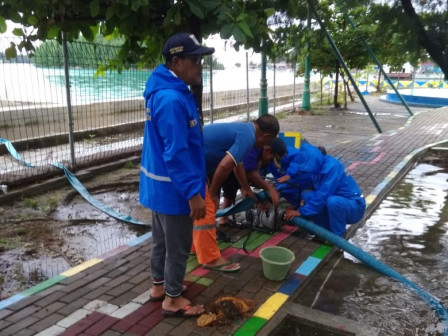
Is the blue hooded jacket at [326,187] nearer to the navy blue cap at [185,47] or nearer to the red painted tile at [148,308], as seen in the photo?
the red painted tile at [148,308]

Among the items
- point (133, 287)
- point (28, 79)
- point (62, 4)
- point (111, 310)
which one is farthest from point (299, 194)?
point (28, 79)

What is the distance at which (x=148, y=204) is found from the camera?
276 cm

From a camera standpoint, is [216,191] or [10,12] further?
[216,191]

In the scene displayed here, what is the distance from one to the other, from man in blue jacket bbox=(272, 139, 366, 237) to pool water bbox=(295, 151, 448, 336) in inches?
16.1

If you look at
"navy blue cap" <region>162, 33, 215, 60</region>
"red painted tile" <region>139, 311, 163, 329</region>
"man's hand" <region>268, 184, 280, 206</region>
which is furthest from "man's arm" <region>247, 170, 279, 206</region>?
"navy blue cap" <region>162, 33, 215, 60</region>

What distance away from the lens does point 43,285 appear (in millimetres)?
3400

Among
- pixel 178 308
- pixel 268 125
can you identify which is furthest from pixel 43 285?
pixel 268 125

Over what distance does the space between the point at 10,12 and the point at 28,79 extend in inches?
238

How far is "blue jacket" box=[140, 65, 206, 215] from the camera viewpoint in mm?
2494

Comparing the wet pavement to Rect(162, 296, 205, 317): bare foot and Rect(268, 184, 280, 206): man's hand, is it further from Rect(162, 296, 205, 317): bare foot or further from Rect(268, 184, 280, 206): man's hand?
Rect(268, 184, 280, 206): man's hand

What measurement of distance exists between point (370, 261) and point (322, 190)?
2.69ft

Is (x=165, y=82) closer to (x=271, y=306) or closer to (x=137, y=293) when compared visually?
(x=137, y=293)

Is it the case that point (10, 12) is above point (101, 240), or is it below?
above

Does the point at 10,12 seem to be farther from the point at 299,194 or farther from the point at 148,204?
the point at 299,194
